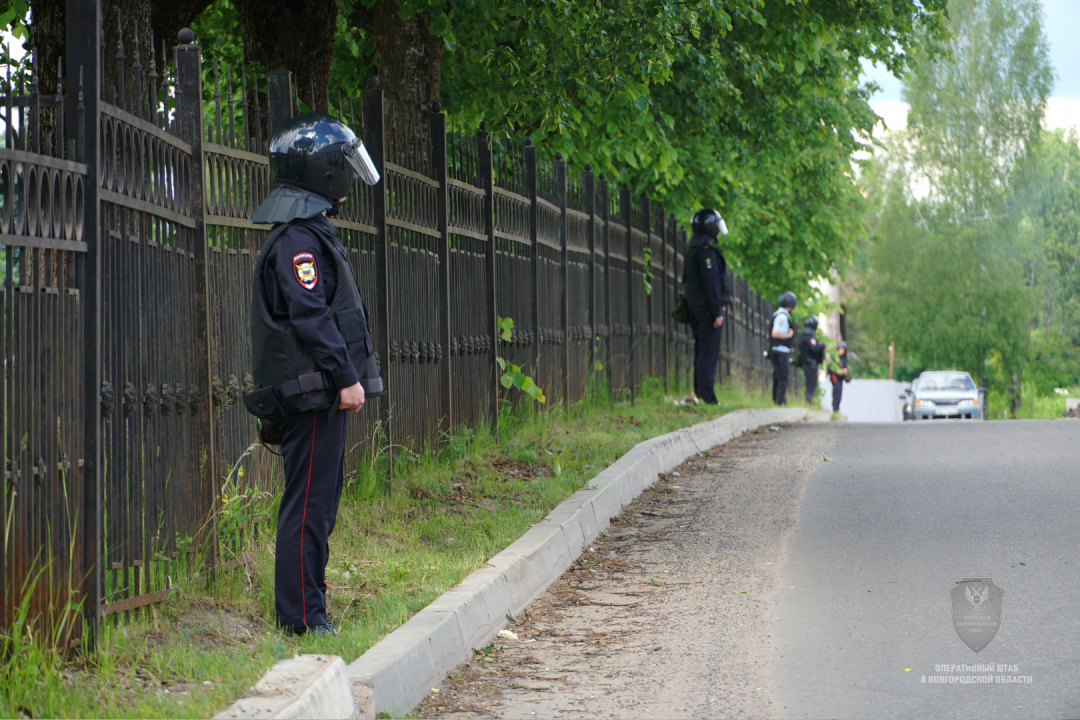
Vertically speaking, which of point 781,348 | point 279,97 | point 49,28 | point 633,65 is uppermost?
point 633,65

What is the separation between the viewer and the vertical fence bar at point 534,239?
11531 millimetres

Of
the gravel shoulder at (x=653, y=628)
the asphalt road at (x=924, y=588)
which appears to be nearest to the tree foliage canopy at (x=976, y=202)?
the asphalt road at (x=924, y=588)

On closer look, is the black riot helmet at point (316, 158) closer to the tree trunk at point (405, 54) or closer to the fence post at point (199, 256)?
the fence post at point (199, 256)

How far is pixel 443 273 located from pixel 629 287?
656 centimetres

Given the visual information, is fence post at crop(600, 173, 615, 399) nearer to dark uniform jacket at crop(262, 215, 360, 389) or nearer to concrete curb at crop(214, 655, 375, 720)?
dark uniform jacket at crop(262, 215, 360, 389)

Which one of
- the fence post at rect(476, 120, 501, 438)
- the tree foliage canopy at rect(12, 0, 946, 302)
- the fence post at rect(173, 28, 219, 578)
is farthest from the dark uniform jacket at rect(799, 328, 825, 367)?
the fence post at rect(173, 28, 219, 578)

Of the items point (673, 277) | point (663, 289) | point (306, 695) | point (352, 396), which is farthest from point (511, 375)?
point (673, 277)

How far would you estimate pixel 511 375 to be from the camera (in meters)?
10.7

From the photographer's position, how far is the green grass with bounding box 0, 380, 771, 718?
401 centimetres

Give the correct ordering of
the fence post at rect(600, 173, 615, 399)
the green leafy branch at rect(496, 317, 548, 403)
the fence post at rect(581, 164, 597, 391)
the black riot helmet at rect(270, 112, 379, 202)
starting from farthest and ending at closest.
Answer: the fence post at rect(600, 173, 615, 399) → the fence post at rect(581, 164, 597, 391) → the green leafy branch at rect(496, 317, 548, 403) → the black riot helmet at rect(270, 112, 379, 202)

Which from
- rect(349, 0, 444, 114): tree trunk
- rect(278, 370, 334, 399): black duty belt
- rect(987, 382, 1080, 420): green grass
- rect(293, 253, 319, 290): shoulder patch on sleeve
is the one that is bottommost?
rect(987, 382, 1080, 420): green grass

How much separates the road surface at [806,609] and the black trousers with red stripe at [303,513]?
2.21ft

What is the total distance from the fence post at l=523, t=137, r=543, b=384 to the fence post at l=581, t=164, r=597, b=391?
6.18ft

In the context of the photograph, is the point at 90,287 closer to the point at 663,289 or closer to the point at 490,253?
the point at 490,253
